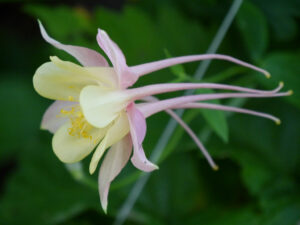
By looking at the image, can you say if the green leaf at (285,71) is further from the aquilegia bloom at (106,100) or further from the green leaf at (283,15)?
the aquilegia bloom at (106,100)

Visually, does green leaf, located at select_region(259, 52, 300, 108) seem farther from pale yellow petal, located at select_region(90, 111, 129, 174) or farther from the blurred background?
pale yellow petal, located at select_region(90, 111, 129, 174)

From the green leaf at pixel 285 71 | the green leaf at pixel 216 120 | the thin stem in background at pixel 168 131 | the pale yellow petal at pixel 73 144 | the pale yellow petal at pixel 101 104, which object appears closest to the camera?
the pale yellow petal at pixel 101 104

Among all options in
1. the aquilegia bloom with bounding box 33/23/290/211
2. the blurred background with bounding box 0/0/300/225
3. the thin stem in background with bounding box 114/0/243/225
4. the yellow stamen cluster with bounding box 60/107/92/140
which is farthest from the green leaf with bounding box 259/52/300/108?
the yellow stamen cluster with bounding box 60/107/92/140

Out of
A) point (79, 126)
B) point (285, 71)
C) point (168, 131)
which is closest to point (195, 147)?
point (168, 131)

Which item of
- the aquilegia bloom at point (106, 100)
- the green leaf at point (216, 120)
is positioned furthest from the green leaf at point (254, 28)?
the aquilegia bloom at point (106, 100)

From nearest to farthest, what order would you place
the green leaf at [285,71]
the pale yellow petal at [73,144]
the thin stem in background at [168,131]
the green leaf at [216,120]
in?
the pale yellow petal at [73,144] < the green leaf at [216,120] < the green leaf at [285,71] < the thin stem in background at [168,131]

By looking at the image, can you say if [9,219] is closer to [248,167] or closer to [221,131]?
[248,167]

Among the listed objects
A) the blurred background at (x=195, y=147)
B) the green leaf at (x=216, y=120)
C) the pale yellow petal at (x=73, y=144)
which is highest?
the green leaf at (x=216, y=120)
